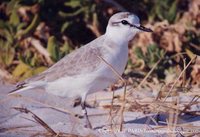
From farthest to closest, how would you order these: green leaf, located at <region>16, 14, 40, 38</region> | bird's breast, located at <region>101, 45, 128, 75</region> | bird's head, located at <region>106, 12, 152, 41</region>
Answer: green leaf, located at <region>16, 14, 40, 38</region>
bird's head, located at <region>106, 12, 152, 41</region>
bird's breast, located at <region>101, 45, 128, 75</region>

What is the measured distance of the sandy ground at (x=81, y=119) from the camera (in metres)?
4.25

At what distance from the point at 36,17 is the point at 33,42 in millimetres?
342

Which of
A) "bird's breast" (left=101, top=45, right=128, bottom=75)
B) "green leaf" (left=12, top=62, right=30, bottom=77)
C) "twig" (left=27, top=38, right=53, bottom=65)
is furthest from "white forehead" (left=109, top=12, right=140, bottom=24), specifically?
"twig" (left=27, top=38, right=53, bottom=65)

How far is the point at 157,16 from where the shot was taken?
22.7 feet

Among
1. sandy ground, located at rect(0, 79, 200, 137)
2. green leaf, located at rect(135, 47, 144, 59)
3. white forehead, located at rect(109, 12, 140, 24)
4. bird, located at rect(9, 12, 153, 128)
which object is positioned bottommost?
sandy ground, located at rect(0, 79, 200, 137)

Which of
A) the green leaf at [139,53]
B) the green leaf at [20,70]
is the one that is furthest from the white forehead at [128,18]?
the green leaf at [20,70]

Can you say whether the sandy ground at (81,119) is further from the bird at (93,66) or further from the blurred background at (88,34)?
the blurred background at (88,34)

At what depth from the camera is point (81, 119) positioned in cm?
488

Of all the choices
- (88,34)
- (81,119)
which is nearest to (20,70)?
(88,34)

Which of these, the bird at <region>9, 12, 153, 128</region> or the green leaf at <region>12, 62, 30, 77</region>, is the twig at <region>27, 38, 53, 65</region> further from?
the bird at <region>9, 12, 153, 128</region>

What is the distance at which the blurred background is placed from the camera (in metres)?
6.07

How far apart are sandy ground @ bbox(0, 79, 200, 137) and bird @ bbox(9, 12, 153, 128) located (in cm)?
20

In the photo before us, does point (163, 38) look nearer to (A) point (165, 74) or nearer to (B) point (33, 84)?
(A) point (165, 74)

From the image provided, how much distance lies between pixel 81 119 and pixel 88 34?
2481 mm
